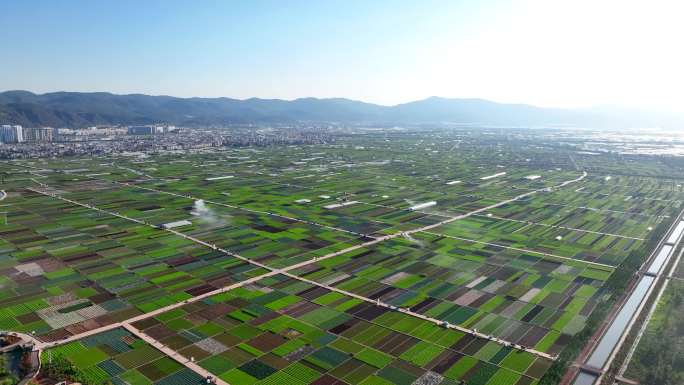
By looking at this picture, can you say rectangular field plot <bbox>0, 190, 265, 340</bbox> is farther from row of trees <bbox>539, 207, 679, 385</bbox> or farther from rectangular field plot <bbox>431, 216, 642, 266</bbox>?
rectangular field plot <bbox>431, 216, 642, 266</bbox>

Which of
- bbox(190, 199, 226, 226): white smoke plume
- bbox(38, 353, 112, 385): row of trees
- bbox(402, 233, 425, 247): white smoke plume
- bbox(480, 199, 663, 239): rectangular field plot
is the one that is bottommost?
bbox(38, 353, 112, 385): row of trees

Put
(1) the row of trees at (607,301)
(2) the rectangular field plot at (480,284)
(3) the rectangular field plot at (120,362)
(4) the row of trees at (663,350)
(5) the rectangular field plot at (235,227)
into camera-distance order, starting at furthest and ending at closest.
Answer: (5) the rectangular field plot at (235,227) < (2) the rectangular field plot at (480,284) < (1) the row of trees at (607,301) < (4) the row of trees at (663,350) < (3) the rectangular field plot at (120,362)

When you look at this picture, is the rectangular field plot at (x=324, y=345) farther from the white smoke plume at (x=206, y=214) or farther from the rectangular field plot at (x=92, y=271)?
the white smoke plume at (x=206, y=214)

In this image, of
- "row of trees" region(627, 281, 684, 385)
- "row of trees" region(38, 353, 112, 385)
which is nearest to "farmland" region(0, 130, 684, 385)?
"row of trees" region(38, 353, 112, 385)

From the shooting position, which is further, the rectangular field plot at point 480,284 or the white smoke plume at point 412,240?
the white smoke plume at point 412,240

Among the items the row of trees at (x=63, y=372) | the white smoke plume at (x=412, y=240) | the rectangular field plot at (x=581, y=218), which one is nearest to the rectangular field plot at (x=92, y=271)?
the row of trees at (x=63, y=372)

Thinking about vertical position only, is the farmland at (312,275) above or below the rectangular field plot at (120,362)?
above

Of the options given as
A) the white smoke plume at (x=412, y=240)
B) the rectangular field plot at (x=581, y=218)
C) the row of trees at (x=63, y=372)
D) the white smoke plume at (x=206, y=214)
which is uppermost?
the rectangular field plot at (x=581, y=218)

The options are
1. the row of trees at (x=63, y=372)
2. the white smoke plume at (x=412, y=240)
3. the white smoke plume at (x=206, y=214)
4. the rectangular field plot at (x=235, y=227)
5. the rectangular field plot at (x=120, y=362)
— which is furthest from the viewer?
the white smoke plume at (x=206, y=214)
